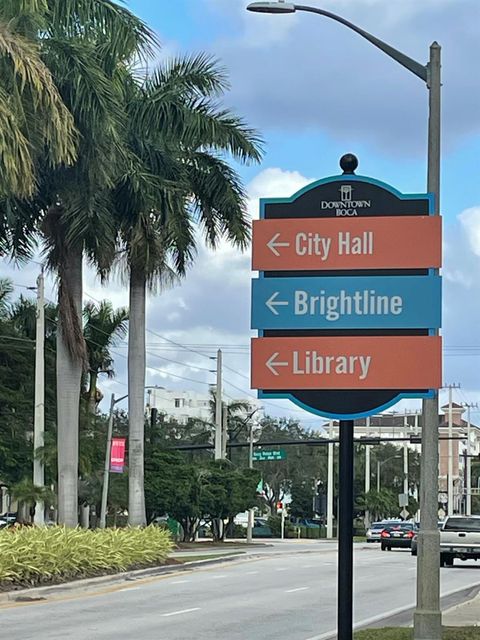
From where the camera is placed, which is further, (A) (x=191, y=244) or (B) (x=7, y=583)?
(A) (x=191, y=244)

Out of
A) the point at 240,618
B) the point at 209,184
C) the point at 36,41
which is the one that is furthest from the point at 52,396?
the point at 240,618

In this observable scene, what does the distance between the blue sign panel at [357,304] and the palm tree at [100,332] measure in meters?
45.7

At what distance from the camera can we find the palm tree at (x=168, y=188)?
32938 mm

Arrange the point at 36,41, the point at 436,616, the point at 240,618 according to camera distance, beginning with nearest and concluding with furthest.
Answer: the point at 436,616
the point at 240,618
the point at 36,41

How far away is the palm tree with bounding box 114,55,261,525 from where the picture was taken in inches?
1297

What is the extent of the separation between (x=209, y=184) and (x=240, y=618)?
18382 millimetres

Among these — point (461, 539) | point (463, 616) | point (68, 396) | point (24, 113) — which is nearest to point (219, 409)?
point (461, 539)

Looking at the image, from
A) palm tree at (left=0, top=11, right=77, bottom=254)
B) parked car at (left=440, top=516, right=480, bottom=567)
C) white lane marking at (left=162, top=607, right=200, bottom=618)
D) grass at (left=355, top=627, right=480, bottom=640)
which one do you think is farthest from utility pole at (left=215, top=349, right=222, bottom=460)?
grass at (left=355, top=627, right=480, bottom=640)

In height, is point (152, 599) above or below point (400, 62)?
below

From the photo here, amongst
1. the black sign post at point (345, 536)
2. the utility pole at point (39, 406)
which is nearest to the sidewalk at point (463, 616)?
the black sign post at point (345, 536)

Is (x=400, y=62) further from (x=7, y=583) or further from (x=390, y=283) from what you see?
(x=7, y=583)

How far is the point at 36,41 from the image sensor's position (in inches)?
1037

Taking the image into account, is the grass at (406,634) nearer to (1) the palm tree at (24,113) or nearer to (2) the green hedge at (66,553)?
(2) the green hedge at (66,553)

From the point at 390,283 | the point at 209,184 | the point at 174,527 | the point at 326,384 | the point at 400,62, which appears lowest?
the point at 174,527
